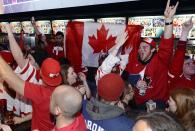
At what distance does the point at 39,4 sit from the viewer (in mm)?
5957

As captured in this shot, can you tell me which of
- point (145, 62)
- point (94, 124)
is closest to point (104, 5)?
point (145, 62)

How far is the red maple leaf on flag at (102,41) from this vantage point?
385 cm

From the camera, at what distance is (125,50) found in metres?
3.61

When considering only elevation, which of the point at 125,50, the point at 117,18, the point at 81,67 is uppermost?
the point at 117,18

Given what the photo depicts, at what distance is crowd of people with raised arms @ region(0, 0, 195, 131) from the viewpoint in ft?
5.38

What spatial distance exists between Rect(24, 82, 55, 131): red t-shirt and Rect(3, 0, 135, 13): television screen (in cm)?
289

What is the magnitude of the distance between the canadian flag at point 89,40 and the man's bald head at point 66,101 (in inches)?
83.6

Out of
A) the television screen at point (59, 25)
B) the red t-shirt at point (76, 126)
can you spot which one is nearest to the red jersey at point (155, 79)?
the red t-shirt at point (76, 126)

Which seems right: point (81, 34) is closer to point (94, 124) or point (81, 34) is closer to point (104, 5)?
point (104, 5)

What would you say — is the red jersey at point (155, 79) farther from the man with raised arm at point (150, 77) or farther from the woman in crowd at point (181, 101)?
the woman in crowd at point (181, 101)

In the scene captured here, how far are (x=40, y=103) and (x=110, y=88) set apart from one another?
498mm

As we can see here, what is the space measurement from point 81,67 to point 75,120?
2490 mm

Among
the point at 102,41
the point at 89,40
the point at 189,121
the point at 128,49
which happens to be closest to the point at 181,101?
the point at 189,121

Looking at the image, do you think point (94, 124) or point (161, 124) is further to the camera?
point (94, 124)
